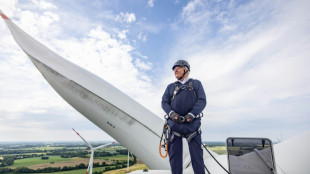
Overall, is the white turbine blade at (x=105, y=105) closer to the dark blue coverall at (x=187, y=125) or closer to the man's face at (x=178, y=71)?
the dark blue coverall at (x=187, y=125)

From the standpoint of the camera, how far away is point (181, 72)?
12.8 feet

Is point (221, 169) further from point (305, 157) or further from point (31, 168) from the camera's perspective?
A: point (31, 168)

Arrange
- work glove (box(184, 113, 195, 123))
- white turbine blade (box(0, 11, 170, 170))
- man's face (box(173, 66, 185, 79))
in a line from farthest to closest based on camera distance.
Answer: white turbine blade (box(0, 11, 170, 170)), man's face (box(173, 66, 185, 79)), work glove (box(184, 113, 195, 123))

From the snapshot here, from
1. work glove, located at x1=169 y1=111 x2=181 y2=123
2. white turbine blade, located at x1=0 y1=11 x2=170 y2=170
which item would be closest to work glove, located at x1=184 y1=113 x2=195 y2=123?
work glove, located at x1=169 y1=111 x2=181 y2=123

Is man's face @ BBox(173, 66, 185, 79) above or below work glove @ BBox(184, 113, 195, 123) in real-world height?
above

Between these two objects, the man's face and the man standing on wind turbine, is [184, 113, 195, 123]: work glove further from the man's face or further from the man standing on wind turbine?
the man's face

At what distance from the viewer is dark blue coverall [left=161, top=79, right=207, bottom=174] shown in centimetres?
347

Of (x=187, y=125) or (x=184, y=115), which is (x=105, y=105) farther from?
(x=187, y=125)

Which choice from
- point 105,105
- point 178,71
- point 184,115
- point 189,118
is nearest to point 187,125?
point 189,118

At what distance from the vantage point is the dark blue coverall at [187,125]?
347cm

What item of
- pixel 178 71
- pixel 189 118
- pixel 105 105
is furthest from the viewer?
pixel 105 105

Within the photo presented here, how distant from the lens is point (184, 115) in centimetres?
371

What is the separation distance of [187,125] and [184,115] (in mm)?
272

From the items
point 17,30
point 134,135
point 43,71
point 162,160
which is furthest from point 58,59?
point 162,160
